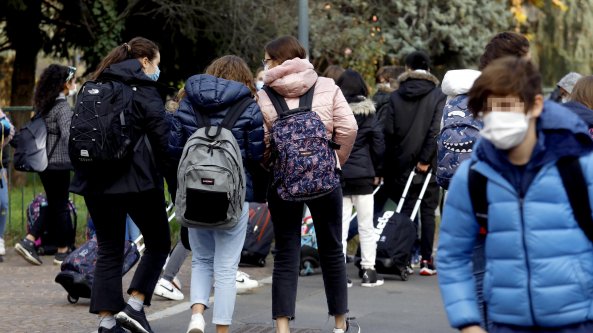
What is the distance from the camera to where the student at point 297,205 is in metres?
6.56

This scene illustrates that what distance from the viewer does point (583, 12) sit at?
2672 centimetres

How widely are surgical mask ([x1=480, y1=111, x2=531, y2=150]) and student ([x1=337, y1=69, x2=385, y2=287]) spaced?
5.49 metres

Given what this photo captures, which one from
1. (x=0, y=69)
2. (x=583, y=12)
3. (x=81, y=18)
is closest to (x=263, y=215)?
(x=81, y=18)

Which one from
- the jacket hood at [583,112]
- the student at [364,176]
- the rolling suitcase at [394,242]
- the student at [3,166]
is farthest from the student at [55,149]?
the jacket hood at [583,112]

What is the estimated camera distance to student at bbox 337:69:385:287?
30.0 feet

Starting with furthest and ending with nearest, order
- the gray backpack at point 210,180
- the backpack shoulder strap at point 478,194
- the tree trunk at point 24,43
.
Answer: the tree trunk at point 24,43 → the gray backpack at point 210,180 → the backpack shoulder strap at point 478,194

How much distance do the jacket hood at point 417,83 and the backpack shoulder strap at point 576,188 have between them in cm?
619

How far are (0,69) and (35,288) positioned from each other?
659 inches

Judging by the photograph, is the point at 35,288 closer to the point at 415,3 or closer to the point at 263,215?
the point at 263,215

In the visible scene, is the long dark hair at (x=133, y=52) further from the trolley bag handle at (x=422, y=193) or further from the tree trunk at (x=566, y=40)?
the tree trunk at (x=566, y=40)

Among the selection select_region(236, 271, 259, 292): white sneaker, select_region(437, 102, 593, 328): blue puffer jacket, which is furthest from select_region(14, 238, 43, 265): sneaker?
select_region(437, 102, 593, 328): blue puffer jacket

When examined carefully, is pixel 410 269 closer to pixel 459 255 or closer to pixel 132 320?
pixel 132 320

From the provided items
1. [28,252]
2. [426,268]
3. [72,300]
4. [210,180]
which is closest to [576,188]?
[210,180]

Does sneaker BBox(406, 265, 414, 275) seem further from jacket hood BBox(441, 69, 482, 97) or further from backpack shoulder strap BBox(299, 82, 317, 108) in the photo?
jacket hood BBox(441, 69, 482, 97)
